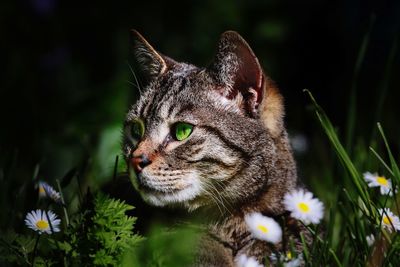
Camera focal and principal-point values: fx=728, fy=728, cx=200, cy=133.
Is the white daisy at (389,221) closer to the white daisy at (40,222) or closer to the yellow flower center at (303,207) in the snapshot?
the yellow flower center at (303,207)

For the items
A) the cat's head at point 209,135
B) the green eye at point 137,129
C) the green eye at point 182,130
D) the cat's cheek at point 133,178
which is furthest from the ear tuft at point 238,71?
the cat's cheek at point 133,178

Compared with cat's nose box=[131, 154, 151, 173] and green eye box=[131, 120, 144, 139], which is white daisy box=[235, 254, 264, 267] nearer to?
cat's nose box=[131, 154, 151, 173]

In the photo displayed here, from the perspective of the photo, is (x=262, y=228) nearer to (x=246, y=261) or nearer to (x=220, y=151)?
(x=246, y=261)

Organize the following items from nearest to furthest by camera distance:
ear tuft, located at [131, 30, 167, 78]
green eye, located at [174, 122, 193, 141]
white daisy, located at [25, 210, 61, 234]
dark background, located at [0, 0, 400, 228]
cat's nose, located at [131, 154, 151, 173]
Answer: white daisy, located at [25, 210, 61, 234], cat's nose, located at [131, 154, 151, 173], green eye, located at [174, 122, 193, 141], ear tuft, located at [131, 30, 167, 78], dark background, located at [0, 0, 400, 228]

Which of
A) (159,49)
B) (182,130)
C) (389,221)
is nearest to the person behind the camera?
(389,221)

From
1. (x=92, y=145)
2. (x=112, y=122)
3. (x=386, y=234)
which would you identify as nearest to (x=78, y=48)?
(x=112, y=122)

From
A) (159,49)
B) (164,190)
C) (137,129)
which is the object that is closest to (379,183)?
(164,190)

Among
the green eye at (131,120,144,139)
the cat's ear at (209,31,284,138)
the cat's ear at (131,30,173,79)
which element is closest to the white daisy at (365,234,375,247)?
the cat's ear at (209,31,284,138)
